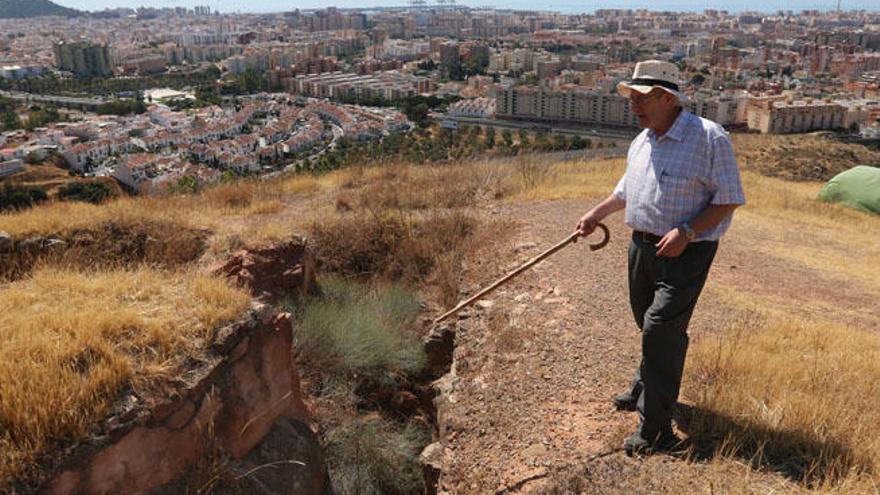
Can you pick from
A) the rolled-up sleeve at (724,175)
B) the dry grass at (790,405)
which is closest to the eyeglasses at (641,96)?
the rolled-up sleeve at (724,175)

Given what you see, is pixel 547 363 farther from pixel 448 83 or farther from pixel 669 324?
pixel 448 83

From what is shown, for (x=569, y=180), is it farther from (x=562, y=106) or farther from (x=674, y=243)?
(x=562, y=106)

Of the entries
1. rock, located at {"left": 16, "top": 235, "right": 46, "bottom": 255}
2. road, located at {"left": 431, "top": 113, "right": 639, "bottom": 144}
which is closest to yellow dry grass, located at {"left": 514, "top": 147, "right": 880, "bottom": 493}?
rock, located at {"left": 16, "top": 235, "right": 46, "bottom": 255}

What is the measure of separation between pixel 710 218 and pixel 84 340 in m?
2.77

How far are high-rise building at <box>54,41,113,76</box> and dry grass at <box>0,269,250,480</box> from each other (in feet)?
313

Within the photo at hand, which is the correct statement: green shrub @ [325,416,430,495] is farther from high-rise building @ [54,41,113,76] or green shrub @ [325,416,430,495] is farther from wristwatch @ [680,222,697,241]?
high-rise building @ [54,41,113,76]

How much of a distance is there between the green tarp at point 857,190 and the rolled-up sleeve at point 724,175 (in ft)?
36.5

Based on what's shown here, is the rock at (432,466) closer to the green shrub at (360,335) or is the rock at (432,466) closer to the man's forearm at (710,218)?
the green shrub at (360,335)

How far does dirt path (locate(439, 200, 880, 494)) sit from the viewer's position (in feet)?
9.32

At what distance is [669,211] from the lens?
103 inches

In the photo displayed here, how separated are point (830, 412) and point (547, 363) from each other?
1.59m

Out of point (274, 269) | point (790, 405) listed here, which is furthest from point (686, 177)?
point (274, 269)

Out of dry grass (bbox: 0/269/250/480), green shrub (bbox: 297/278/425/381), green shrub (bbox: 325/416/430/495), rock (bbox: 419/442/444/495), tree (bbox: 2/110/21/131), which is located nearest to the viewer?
dry grass (bbox: 0/269/250/480)

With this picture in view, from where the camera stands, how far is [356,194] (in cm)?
836
